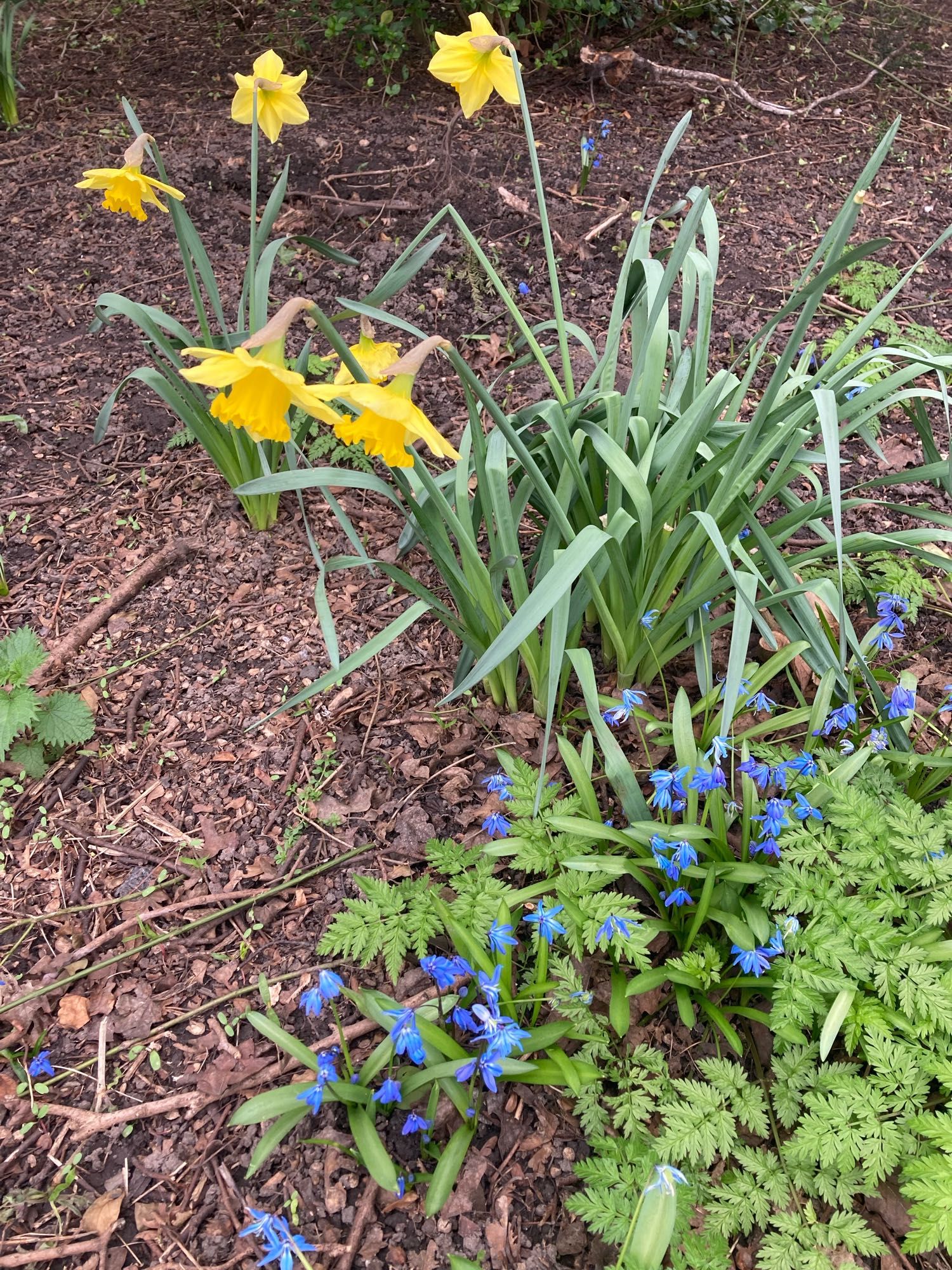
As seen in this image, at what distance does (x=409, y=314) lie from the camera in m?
2.80

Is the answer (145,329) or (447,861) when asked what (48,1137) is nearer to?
(447,861)

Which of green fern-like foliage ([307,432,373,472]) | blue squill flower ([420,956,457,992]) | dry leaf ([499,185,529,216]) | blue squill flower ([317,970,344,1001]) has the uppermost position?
dry leaf ([499,185,529,216])

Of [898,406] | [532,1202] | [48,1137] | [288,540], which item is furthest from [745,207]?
[48,1137]

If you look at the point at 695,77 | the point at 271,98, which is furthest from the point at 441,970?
the point at 695,77

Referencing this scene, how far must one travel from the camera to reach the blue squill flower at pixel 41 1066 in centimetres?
136

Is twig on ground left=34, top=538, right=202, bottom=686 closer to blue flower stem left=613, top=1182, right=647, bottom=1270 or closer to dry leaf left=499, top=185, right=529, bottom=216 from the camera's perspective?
blue flower stem left=613, top=1182, right=647, bottom=1270

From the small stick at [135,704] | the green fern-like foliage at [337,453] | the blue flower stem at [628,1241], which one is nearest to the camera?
the blue flower stem at [628,1241]

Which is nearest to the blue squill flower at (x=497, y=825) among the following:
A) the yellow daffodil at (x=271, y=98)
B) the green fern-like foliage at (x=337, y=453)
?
the green fern-like foliage at (x=337, y=453)

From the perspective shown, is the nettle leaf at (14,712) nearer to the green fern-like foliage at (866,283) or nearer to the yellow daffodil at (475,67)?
the yellow daffodil at (475,67)

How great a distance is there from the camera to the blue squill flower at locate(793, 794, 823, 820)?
4.33 ft

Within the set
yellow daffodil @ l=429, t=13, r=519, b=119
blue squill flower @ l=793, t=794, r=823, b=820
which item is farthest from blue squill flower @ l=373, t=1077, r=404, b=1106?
yellow daffodil @ l=429, t=13, r=519, b=119

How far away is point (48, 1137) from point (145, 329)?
1.62 m

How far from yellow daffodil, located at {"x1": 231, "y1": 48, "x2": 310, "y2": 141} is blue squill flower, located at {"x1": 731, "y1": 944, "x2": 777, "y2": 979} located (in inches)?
72.5

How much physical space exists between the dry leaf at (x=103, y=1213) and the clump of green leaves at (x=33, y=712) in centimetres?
82
